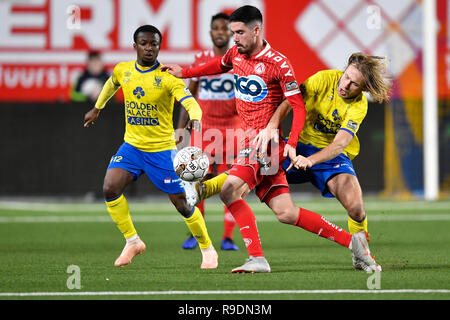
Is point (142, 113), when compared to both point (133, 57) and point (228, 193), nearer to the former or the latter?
point (228, 193)

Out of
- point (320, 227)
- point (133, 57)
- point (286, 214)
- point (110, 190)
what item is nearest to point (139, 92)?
point (110, 190)

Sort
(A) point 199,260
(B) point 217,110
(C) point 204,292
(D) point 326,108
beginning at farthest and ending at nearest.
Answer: (B) point 217,110 → (A) point 199,260 → (D) point 326,108 → (C) point 204,292

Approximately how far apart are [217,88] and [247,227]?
8.46 feet

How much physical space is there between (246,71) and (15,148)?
29.1ft

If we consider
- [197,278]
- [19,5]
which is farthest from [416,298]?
[19,5]

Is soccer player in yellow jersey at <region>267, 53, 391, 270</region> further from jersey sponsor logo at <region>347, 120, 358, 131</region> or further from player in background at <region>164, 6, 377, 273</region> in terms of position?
player in background at <region>164, 6, 377, 273</region>

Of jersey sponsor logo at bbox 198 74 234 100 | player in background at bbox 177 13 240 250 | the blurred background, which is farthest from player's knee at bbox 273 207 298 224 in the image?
the blurred background

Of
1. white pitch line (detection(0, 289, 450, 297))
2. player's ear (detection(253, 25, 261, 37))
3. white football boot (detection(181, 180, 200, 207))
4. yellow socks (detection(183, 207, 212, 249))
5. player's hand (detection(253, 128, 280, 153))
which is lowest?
white pitch line (detection(0, 289, 450, 297))

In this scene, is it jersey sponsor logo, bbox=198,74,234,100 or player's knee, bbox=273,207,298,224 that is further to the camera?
jersey sponsor logo, bbox=198,74,234,100

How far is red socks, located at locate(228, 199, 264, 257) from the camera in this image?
657 cm

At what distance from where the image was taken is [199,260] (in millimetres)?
7484

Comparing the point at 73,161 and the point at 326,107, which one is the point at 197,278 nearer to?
the point at 326,107

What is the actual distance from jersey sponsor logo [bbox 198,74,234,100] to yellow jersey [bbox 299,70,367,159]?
1.93m

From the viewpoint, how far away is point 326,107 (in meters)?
6.85
